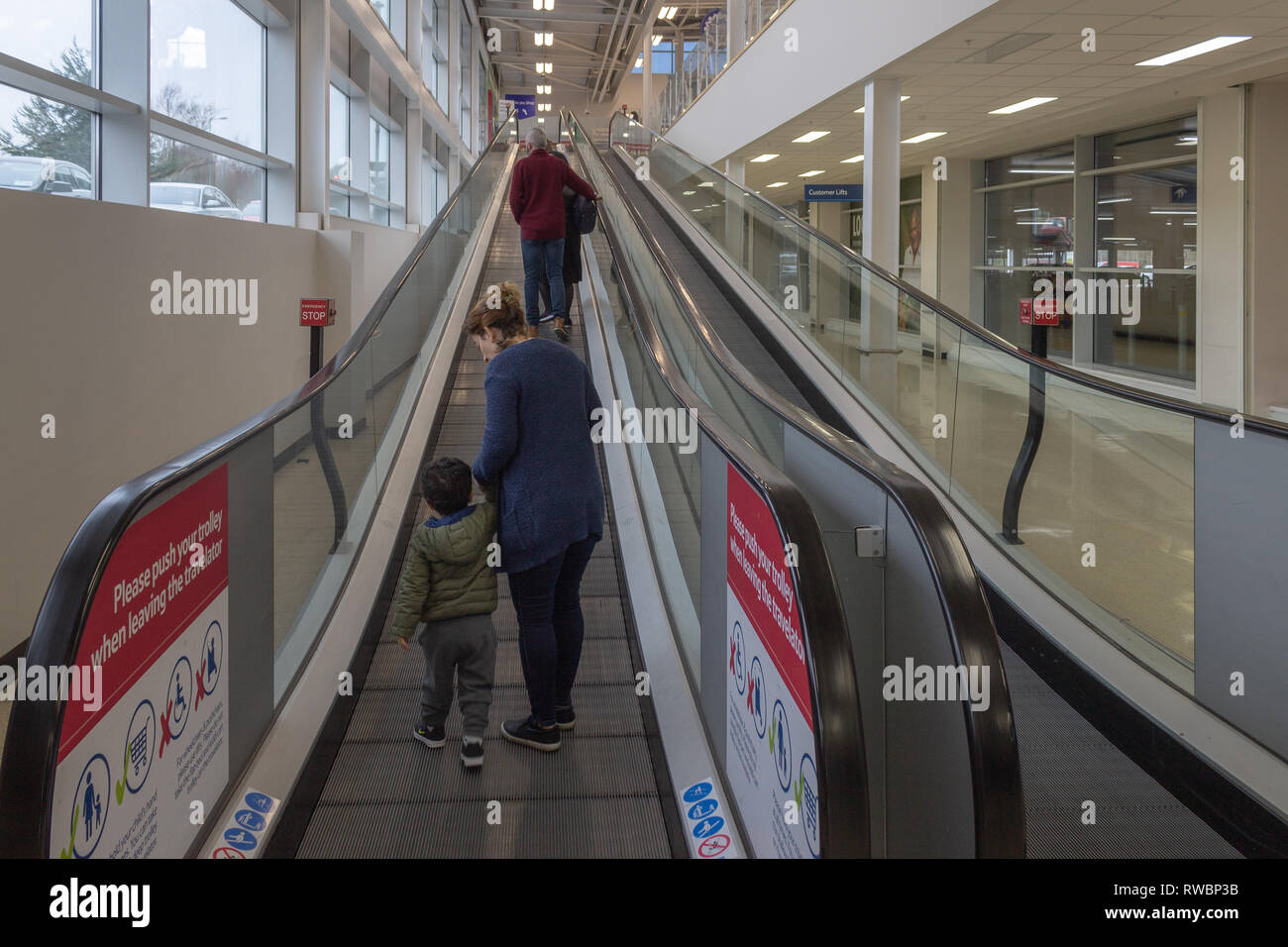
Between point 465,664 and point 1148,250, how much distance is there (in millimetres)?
12257

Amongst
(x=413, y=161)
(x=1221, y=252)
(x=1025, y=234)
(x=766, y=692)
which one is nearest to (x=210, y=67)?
(x=766, y=692)

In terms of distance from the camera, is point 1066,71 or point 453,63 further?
point 453,63

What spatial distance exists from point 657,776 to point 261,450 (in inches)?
64.6

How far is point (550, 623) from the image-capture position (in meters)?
3.40

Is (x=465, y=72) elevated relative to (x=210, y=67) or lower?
elevated

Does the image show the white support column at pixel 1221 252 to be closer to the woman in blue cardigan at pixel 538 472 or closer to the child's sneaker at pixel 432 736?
the woman in blue cardigan at pixel 538 472

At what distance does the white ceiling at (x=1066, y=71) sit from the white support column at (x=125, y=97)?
610 centimetres

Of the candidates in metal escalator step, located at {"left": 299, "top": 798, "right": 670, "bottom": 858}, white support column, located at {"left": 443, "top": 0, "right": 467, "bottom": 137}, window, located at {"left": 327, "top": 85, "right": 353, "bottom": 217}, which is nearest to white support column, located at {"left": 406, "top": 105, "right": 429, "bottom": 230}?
window, located at {"left": 327, "top": 85, "right": 353, "bottom": 217}

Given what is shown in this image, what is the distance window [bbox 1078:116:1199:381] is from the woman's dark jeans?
10.8m

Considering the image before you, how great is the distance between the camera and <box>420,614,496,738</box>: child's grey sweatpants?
337cm

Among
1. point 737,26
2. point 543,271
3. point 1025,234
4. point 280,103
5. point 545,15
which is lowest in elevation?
point 543,271

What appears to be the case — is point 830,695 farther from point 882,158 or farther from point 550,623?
point 882,158

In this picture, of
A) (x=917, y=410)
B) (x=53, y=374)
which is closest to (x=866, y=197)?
(x=917, y=410)
